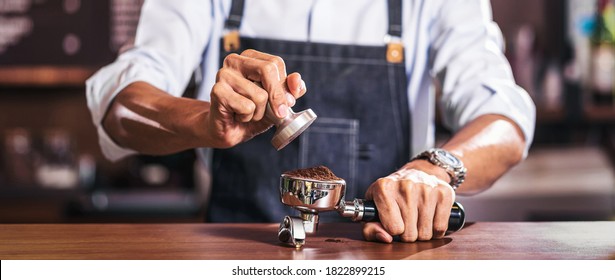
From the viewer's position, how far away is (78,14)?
3.38m

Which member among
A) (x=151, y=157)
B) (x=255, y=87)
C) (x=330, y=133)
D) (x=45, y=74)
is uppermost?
(x=255, y=87)

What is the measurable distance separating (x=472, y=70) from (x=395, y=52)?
177mm

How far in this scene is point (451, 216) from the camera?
1136 millimetres

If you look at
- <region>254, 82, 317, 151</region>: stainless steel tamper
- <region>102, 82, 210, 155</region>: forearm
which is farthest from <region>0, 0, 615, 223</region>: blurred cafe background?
<region>254, 82, 317, 151</region>: stainless steel tamper

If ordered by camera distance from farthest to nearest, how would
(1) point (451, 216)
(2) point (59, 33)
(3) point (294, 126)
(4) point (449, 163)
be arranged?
(2) point (59, 33)
(4) point (449, 163)
(1) point (451, 216)
(3) point (294, 126)

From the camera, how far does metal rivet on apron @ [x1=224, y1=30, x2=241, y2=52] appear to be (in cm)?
169

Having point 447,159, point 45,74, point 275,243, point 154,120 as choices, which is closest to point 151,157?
point 45,74

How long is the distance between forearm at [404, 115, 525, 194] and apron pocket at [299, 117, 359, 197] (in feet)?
0.86

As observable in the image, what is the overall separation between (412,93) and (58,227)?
829 mm

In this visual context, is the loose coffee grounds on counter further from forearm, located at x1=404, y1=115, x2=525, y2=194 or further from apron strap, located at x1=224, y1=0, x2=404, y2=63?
apron strap, located at x1=224, y1=0, x2=404, y2=63

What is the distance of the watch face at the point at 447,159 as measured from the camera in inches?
49.5

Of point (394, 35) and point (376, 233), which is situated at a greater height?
point (394, 35)

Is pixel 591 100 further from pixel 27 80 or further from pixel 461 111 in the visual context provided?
pixel 27 80

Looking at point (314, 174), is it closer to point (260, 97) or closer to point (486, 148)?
point (260, 97)
